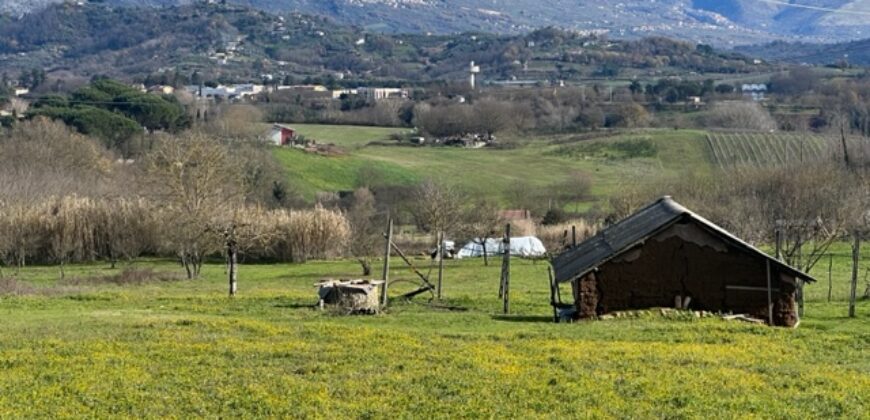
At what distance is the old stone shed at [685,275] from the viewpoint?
30.7 m

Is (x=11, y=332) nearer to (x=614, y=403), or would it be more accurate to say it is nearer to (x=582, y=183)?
(x=614, y=403)

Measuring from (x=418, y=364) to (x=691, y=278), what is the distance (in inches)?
447

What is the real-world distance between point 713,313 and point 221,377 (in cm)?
1524

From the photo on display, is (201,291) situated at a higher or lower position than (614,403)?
lower

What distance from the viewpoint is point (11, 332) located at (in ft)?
91.0

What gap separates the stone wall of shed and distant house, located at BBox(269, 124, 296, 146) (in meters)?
90.3

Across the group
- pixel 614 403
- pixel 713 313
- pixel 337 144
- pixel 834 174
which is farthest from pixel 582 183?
pixel 614 403

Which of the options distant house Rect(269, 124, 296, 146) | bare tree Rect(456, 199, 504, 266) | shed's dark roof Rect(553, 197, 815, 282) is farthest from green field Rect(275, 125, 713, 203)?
shed's dark roof Rect(553, 197, 815, 282)

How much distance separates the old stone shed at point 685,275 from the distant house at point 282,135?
90200 millimetres

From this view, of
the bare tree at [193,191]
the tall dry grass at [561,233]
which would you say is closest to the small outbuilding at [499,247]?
the tall dry grass at [561,233]

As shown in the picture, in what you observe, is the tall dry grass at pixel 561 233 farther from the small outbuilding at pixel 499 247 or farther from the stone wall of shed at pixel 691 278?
the stone wall of shed at pixel 691 278

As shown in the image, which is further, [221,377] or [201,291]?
[201,291]

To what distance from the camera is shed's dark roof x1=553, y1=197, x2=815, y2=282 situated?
101 feet

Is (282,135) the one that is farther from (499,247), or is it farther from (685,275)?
(685,275)
